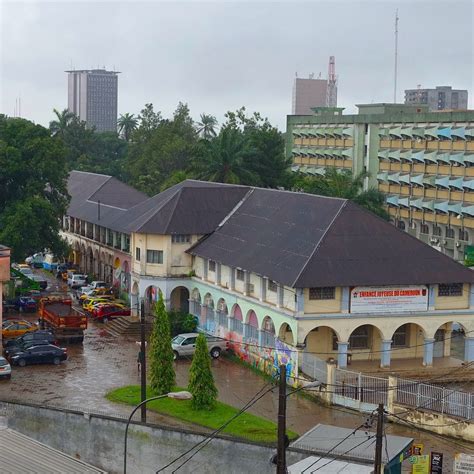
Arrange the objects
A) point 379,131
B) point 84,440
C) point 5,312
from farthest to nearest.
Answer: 1. point 379,131
2. point 5,312
3. point 84,440

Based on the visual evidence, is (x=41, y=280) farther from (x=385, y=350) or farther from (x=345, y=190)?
(x=385, y=350)

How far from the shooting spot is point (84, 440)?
3631 cm

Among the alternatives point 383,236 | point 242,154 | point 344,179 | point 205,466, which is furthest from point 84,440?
point 344,179

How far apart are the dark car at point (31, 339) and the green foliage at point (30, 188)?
12636 mm

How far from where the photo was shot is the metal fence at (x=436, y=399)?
40.3 m

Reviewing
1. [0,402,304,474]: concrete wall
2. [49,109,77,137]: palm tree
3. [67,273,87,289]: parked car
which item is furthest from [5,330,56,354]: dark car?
[49,109,77,137]: palm tree

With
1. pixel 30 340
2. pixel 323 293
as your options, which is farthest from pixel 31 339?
pixel 323 293

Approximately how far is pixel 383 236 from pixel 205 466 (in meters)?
20.1

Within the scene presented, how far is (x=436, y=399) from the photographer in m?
41.3

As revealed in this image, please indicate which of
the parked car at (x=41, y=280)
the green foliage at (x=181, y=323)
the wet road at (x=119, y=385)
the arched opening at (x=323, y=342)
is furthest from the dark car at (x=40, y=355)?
the parked car at (x=41, y=280)

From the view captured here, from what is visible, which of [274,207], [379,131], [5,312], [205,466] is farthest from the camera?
[379,131]

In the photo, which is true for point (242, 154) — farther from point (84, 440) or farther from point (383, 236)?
point (84, 440)

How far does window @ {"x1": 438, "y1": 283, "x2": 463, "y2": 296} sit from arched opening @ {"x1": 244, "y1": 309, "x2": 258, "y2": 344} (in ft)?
29.7

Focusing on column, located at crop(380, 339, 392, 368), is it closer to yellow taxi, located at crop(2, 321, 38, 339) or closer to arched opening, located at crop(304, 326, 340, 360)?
arched opening, located at crop(304, 326, 340, 360)
